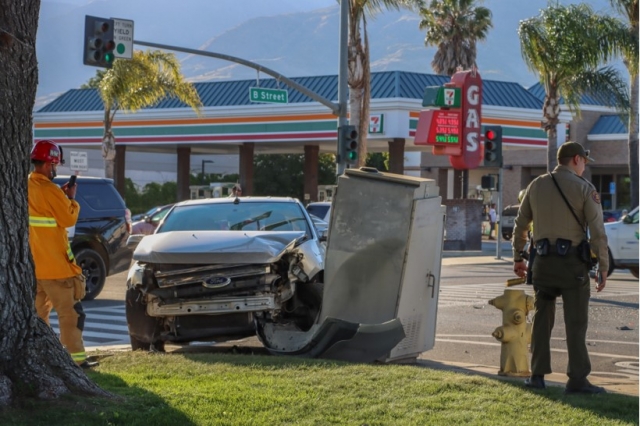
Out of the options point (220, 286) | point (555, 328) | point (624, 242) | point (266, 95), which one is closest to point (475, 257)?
point (266, 95)

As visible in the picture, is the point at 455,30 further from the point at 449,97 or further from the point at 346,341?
the point at 346,341

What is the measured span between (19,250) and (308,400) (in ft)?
6.74

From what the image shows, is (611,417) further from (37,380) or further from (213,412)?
(37,380)

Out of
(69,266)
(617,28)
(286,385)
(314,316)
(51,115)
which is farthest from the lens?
(51,115)

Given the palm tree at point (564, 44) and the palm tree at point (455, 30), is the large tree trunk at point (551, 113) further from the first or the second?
the palm tree at point (455, 30)

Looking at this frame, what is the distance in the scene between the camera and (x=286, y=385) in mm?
7930

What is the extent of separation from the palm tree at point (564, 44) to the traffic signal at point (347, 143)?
33.9ft

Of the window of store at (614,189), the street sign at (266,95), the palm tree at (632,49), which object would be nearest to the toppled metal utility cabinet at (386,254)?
the street sign at (266,95)

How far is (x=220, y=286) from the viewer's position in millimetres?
10484

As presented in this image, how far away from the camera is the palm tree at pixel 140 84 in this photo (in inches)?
1617

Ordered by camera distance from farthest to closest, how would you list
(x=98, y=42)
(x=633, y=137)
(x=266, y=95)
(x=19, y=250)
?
(x=633, y=137) → (x=266, y=95) → (x=98, y=42) → (x=19, y=250)

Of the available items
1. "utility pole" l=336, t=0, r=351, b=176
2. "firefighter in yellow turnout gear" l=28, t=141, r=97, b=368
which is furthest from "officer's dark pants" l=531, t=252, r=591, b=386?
"utility pole" l=336, t=0, r=351, b=176

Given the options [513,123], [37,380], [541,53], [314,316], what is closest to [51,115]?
[513,123]

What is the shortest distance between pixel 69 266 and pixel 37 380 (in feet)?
8.25
